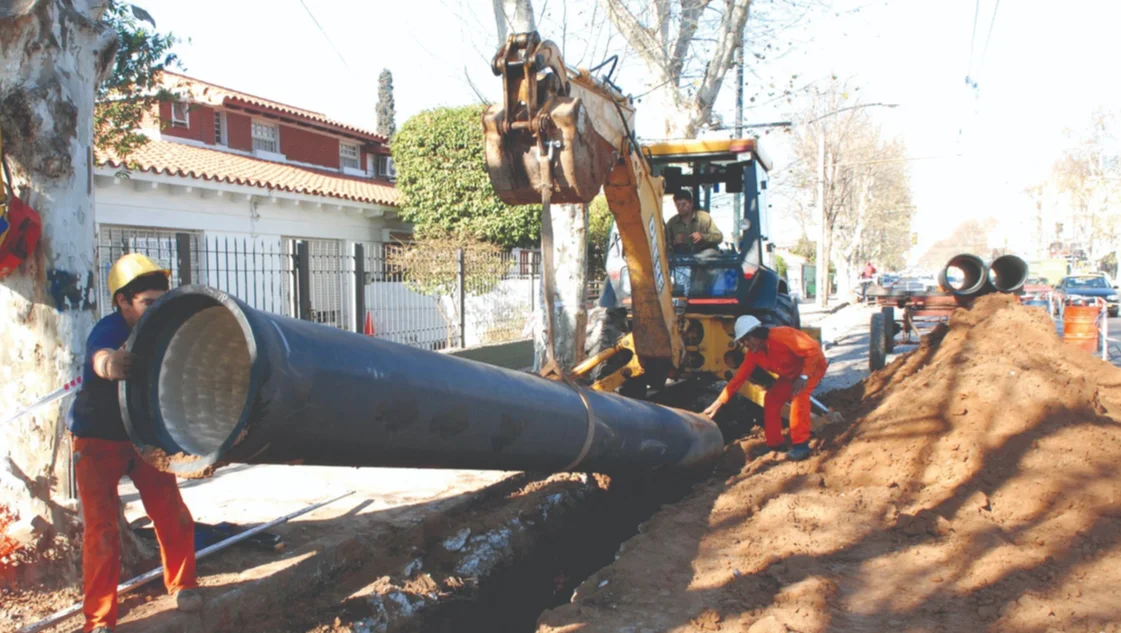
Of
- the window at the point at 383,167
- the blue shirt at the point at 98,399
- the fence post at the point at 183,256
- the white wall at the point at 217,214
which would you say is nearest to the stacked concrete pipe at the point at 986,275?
the fence post at the point at 183,256

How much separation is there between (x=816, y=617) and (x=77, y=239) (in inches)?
153

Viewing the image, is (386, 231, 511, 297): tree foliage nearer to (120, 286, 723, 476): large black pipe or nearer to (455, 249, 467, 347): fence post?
(455, 249, 467, 347): fence post

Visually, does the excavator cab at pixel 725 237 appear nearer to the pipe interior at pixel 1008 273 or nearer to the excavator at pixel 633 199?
the excavator at pixel 633 199

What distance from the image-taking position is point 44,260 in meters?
3.91

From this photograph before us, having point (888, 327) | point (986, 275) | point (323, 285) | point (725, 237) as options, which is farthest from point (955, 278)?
point (323, 285)

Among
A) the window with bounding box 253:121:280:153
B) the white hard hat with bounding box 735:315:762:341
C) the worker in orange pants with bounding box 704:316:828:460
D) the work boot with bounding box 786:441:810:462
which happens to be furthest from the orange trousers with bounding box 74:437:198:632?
the window with bounding box 253:121:280:153

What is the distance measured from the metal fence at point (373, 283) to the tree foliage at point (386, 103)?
23.3m

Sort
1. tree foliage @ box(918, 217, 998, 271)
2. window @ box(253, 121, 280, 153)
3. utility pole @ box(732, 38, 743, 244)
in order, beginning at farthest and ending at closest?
tree foliage @ box(918, 217, 998, 271)
window @ box(253, 121, 280, 153)
utility pole @ box(732, 38, 743, 244)

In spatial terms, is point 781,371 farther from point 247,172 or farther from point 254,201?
point 247,172

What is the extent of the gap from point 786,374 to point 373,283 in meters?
6.27

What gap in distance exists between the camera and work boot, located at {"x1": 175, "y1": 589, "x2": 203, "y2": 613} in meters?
3.85

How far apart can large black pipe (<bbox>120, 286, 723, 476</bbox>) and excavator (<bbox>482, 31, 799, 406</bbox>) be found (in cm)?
74

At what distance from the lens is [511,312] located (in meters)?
14.4

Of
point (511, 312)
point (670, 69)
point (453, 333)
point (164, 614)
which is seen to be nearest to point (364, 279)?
point (453, 333)
